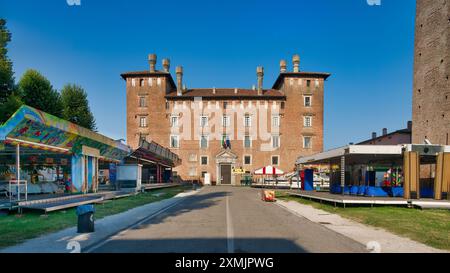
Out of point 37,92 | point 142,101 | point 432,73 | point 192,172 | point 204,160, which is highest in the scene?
point 142,101

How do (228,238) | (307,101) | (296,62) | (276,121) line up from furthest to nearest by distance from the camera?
(296,62), (307,101), (276,121), (228,238)

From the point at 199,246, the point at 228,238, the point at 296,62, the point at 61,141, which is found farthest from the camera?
the point at 296,62

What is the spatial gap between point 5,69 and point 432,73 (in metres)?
43.2

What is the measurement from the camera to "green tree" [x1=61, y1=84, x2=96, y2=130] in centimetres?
4339

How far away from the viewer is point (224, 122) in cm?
6162

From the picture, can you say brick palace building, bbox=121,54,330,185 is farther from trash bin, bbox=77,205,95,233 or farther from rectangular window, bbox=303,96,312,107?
trash bin, bbox=77,205,95,233

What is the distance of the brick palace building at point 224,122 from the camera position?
60906mm

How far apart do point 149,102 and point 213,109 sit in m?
12.0

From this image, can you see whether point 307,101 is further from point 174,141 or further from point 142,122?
point 142,122

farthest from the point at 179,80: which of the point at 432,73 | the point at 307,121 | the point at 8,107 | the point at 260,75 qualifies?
the point at 432,73

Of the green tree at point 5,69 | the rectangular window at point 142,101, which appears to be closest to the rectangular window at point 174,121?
the rectangular window at point 142,101

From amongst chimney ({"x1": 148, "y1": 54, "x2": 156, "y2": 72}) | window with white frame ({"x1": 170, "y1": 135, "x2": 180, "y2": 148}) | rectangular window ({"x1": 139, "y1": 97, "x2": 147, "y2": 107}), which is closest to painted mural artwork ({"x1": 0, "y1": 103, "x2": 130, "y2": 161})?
window with white frame ({"x1": 170, "y1": 135, "x2": 180, "y2": 148})

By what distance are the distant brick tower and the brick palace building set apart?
973 inches
